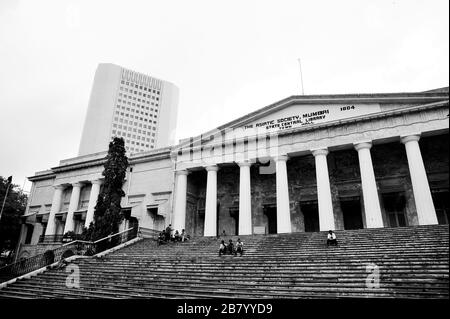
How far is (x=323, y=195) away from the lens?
18016 millimetres

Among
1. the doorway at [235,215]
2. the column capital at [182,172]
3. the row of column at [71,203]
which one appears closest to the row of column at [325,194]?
the column capital at [182,172]

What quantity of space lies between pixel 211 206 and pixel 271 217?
4837 mm

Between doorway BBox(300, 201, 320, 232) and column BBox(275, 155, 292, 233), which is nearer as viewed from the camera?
column BBox(275, 155, 292, 233)

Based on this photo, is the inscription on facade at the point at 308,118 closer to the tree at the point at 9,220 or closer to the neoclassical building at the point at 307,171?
the neoclassical building at the point at 307,171

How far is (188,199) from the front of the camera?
24422mm

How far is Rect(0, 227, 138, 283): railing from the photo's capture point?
1505cm

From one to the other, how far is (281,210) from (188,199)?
8.48m

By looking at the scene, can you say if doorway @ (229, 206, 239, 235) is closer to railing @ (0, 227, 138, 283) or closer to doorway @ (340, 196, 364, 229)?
railing @ (0, 227, 138, 283)

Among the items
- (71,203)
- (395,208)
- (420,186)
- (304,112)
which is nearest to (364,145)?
(420,186)

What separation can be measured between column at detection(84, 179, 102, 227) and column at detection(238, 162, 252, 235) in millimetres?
13808

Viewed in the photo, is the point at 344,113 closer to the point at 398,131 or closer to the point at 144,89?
the point at 398,131

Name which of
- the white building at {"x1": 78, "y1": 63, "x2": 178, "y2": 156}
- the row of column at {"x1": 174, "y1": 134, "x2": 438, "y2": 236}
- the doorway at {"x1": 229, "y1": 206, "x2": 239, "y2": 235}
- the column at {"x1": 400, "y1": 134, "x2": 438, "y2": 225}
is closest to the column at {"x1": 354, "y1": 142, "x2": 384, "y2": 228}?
the row of column at {"x1": 174, "y1": 134, "x2": 438, "y2": 236}

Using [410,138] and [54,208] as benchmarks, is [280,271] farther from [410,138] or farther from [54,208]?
[54,208]

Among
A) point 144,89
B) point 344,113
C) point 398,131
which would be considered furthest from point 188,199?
point 144,89
